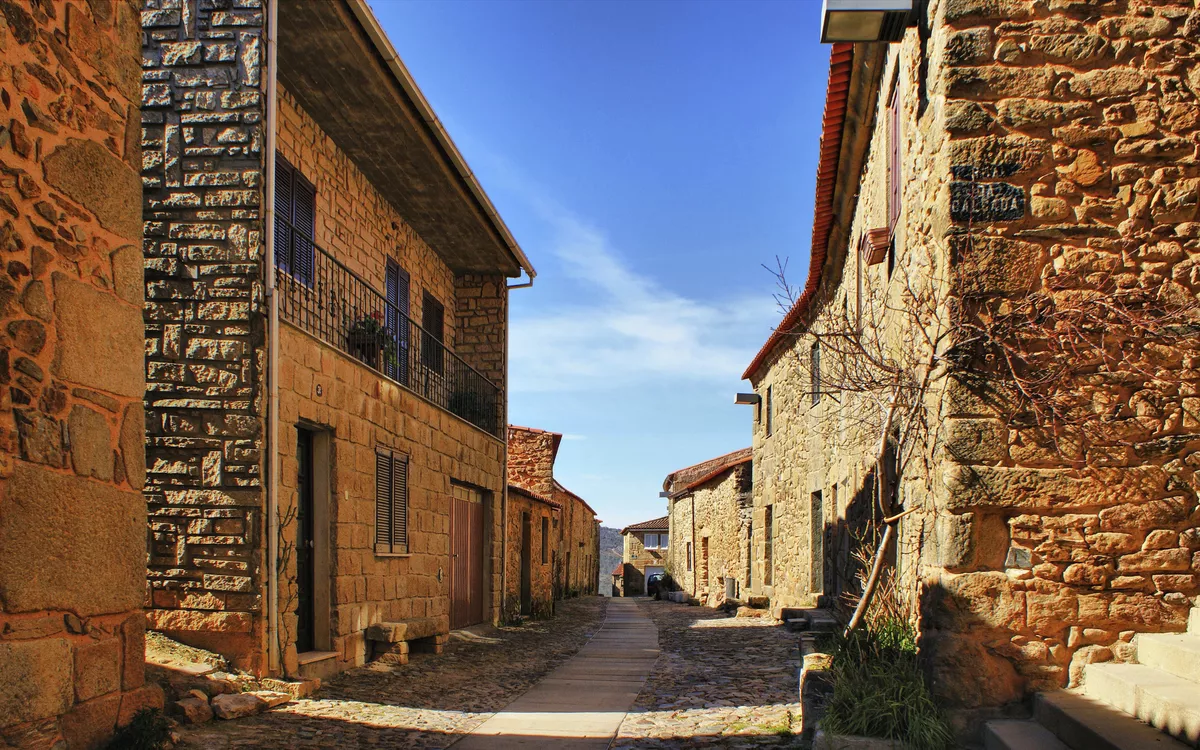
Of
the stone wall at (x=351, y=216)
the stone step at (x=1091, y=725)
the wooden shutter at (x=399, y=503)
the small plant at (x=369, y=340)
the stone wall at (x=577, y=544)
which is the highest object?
the stone wall at (x=351, y=216)

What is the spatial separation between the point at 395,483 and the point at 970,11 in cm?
731

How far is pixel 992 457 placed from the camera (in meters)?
4.85

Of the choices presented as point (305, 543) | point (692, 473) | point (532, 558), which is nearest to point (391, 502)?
point (305, 543)

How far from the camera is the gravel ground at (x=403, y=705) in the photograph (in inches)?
222

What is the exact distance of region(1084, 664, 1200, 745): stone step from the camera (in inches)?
141

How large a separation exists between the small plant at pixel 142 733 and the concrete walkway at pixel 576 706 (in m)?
1.77

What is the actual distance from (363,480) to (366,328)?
5.58 ft

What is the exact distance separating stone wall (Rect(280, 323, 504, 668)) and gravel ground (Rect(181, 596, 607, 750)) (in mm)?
579

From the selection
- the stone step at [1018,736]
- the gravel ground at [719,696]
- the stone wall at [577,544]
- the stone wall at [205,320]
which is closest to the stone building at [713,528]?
the stone wall at [577,544]

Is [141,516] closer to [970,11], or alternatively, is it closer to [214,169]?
[214,169]

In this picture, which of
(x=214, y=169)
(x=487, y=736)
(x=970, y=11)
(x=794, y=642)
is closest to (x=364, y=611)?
(x=487, y=736)

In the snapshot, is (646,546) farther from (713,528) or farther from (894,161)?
(894,161)

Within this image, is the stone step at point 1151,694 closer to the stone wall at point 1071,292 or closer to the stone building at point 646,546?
the stone wall at point 1071,292

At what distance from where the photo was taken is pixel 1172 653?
4320 mm
